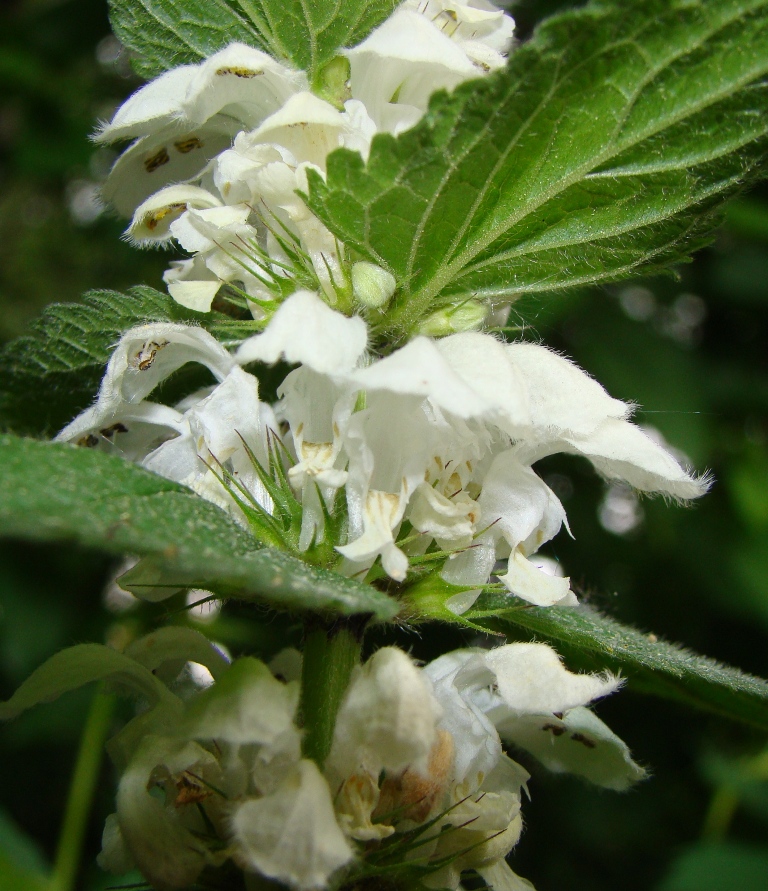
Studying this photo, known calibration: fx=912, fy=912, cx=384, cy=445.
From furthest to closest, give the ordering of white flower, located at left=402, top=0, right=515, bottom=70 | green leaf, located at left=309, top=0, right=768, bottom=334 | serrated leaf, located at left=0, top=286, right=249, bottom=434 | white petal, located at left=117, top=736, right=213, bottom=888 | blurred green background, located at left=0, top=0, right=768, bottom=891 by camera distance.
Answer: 1. blurred green background, located at left=0, top=0, right=768, bottom=891
2. serrated leaf, located at left=0, top=286, right=249, bottom=434
3. white flower, located at left=402, top=0, right=515, bottom=70
4. white petal, located at left=117, top=736, right=213, bottom=888
5. green leaf, located at left=309, top=0, right=768, bottom=334

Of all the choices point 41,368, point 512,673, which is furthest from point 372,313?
point 41,368

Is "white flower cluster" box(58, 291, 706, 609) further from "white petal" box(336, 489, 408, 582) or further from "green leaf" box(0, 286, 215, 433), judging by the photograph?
"green leaf" box(0, 286, 215, 433)

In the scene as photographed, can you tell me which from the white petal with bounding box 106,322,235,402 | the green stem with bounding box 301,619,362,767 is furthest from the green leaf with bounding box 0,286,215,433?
the green stem with bounding box 301,619,362,767

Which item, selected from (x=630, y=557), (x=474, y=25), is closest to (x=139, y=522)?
(x=474, y=25)

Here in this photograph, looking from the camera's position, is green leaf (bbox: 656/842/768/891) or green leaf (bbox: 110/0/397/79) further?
green leaf (bbox: 656/842/768/891)

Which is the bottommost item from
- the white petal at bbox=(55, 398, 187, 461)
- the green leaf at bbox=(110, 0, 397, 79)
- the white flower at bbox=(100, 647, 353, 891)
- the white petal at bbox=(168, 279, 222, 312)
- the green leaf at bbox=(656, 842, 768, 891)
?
the green leaf at bbox=(656, 842, 768, 891)

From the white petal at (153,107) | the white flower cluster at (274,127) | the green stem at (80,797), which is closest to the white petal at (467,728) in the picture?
the white flower cluster at (274,127)
